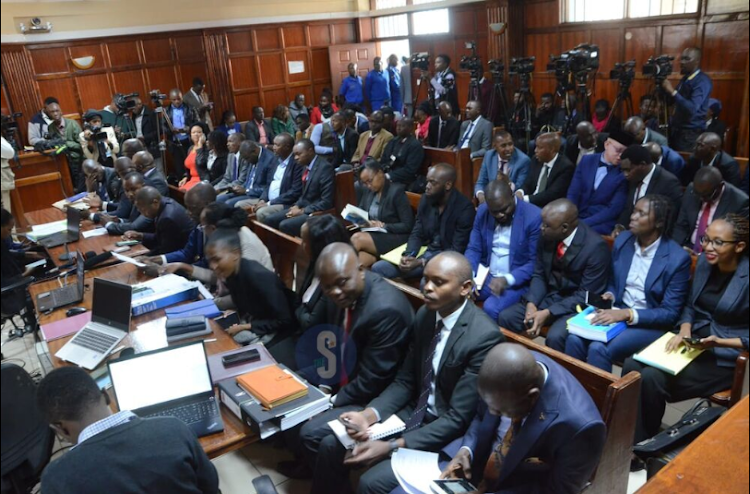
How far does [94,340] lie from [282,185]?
3.05 meters

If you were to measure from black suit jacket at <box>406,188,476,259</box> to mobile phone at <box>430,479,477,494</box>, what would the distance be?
2033 mm

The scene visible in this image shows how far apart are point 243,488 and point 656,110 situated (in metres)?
4.54

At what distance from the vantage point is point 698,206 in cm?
315

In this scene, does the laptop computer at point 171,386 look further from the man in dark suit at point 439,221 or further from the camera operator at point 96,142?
the camera operator at point 96,142

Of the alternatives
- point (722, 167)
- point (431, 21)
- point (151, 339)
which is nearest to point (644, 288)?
point (722, 167)

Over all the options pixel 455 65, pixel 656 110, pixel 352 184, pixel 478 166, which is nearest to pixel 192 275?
pixel 352 184

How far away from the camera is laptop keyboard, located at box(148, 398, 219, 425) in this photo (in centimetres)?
191

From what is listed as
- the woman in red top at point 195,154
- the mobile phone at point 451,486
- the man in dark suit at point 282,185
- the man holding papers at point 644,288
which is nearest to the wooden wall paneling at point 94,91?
the woman in red top at point 195,154

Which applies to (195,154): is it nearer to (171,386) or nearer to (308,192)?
(308,192)

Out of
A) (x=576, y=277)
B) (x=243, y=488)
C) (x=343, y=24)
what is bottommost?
(x=243, y=488)

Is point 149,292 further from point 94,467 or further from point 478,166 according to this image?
Answer: point 478,166

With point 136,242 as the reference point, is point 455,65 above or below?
above

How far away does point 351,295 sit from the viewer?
89.8 inches

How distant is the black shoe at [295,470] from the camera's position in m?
2.52
